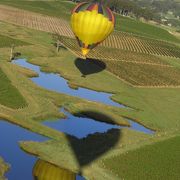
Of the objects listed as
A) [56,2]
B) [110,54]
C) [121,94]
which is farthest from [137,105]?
[56,2]

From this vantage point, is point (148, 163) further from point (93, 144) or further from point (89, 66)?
point (89, 66)

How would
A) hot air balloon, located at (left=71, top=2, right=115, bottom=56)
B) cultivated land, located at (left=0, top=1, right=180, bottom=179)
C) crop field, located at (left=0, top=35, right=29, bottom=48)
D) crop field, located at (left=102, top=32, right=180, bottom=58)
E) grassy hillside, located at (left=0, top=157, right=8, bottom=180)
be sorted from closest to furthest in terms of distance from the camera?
→ grassy hillside, located at (left=0, top=157, right=8, bottom=180) → cultivated land, located at (left=0, top=1, right=180, bottom=179) → hot air balloon, located at (left=71, top=2, right=115, bottom=56) → crop field, located at (left=0, top=35, right=29, bottom=48) → crop field, located at (left=102, top=32, right=180, bottom=58)

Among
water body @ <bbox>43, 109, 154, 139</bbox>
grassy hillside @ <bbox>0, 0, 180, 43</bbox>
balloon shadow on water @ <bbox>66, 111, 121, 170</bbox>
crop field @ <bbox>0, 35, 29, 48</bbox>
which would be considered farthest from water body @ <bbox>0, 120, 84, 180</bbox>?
grassy hillside @ <bbox>0, 0, 180, 43</bbox>

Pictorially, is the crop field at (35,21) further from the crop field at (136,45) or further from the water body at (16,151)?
the water body at (16,151)

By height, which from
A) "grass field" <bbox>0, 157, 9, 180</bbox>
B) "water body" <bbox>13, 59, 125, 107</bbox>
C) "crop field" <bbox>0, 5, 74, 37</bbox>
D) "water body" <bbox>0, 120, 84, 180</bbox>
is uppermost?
"grass field" <bbox>0, 157, 9, 180</bbox>

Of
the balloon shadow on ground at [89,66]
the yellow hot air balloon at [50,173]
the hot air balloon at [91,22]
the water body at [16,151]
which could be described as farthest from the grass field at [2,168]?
the balloon shadow on ground at [89,66]

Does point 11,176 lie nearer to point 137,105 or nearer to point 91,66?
point 137,105

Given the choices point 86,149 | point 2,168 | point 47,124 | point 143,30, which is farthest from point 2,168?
point 143,30

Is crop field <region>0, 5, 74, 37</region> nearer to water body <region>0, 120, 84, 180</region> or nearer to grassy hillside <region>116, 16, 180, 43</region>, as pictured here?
grassy hillside <region>116, 16, 180, 43</region>
